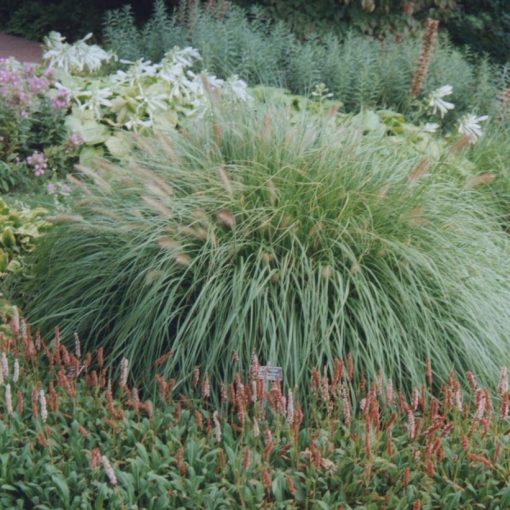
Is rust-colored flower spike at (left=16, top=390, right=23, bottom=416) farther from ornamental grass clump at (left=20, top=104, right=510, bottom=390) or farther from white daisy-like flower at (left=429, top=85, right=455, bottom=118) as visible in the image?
white daisy-like flower at (left=429, top=85, right=455, bottom=118)

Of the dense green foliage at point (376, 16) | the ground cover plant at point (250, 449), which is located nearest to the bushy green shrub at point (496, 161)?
the ground cover plant at point (250, 449)

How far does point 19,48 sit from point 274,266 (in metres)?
9.33

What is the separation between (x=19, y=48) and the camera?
1199cm

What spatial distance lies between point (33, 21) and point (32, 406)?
36.3 ft

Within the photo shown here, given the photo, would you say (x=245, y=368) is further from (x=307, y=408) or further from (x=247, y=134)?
(x=247, y=134)

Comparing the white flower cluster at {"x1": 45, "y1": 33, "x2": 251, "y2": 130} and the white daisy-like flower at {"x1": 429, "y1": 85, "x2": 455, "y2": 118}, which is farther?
the white daisy-like flower at {"x1": 429, "y1": 85, "x2": 455, "y2": 118}

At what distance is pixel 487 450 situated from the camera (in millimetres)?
3137

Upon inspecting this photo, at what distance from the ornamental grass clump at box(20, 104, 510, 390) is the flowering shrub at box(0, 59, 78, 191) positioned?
188 cm

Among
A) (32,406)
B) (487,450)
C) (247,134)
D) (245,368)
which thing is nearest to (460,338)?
(487,450)

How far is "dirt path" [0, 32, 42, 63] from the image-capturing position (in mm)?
11095

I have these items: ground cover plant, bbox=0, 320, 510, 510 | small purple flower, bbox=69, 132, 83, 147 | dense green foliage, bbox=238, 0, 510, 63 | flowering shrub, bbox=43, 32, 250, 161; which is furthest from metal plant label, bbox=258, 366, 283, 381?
dense green foliage, bbox=238, 0, 510, 63

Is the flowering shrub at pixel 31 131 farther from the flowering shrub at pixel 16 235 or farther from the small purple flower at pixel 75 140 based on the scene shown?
the flowering shrub at pixel 16 235

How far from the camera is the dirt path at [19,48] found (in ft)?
36.4

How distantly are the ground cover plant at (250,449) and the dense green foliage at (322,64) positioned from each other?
4135 millimetres
